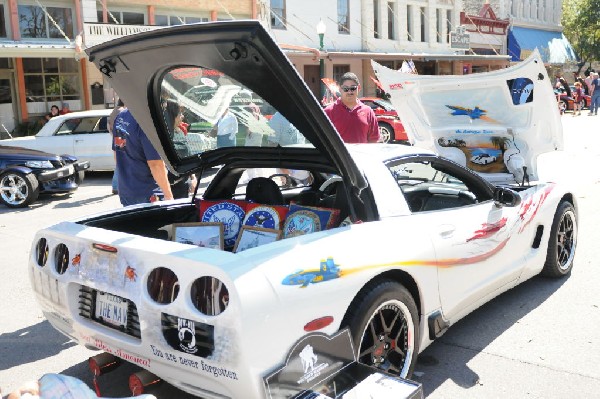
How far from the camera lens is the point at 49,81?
20.2 metres

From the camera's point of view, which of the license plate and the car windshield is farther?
the car windshield

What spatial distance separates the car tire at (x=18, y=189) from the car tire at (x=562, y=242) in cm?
827

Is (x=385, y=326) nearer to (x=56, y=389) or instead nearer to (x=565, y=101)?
(x=56, y=389)

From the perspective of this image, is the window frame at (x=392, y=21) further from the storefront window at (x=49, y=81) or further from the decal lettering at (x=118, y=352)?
the decal lettering at (x=118, y=352)

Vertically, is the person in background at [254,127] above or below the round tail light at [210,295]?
above

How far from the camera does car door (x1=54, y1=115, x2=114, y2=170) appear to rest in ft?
42.2

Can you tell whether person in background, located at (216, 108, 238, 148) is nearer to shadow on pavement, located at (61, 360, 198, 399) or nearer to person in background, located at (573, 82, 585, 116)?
shadow on pavement, located at (61, 360, 198, 399)

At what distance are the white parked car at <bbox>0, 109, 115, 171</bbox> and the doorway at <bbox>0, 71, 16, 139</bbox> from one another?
6.74 metres

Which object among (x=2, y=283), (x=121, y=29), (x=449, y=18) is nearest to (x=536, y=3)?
(x=449, y=18)

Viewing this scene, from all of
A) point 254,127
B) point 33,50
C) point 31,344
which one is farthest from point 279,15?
point 31,344

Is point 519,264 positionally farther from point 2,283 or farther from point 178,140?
point 2,283

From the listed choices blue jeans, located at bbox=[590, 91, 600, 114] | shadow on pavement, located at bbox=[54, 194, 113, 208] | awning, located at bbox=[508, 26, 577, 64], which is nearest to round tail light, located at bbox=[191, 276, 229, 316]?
shadow on pavement, located at bbox=[54, 194, 113, 208]

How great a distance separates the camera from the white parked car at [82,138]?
41.9ft

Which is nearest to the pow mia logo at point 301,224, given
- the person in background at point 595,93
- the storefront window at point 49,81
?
the storefront window at point 49,81
